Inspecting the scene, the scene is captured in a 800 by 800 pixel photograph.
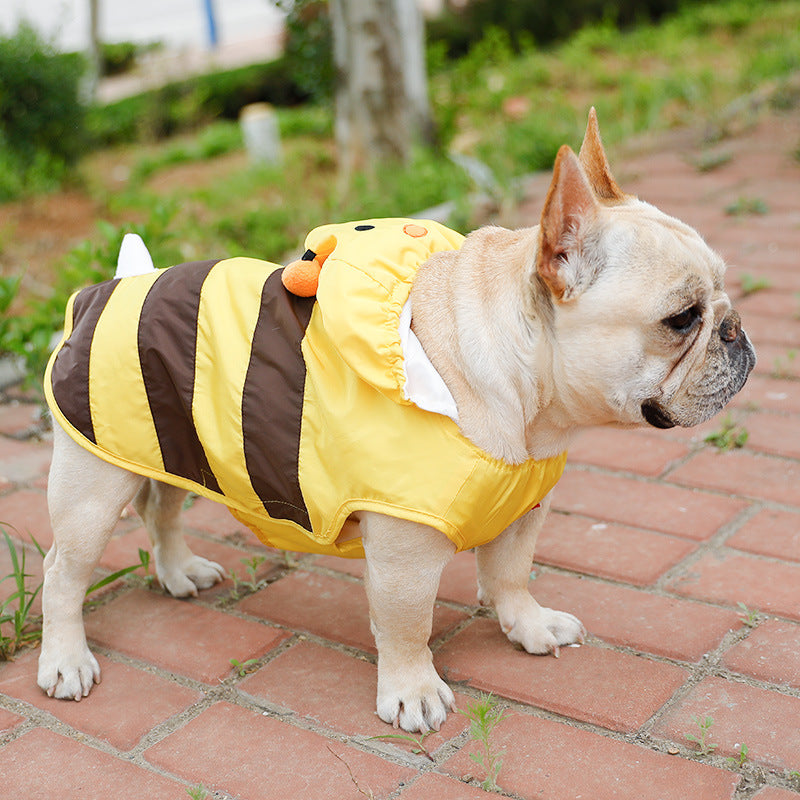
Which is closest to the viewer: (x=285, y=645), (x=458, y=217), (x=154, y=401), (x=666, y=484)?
(x=154, y=401)

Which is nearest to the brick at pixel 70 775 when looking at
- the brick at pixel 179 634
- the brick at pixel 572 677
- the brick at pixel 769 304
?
the brick at pixel 179 634

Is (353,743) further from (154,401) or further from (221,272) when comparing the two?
(221,272)

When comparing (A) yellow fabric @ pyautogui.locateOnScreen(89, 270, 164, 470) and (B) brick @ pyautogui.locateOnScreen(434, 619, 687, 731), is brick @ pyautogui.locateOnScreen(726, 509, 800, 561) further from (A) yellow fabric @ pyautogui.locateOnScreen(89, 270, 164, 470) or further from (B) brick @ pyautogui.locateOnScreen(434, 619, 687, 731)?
(A) yellow fabric @ pyautogui.locateOnScreen(89, 270, 164, 470)

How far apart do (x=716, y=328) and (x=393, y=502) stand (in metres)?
0.83

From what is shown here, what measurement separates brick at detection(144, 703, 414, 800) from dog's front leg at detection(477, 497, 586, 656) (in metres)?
0.56

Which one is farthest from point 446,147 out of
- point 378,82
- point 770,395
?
point 770,395

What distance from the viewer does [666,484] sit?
139 inches

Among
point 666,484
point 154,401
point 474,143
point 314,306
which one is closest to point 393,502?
point 314,306

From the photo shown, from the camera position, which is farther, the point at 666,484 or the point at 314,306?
the point at 666,484

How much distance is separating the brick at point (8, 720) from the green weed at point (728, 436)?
2460 millimetres

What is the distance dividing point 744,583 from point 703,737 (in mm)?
735

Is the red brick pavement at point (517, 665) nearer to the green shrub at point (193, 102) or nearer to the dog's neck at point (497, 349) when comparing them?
the dog's neck at point (497, 349)

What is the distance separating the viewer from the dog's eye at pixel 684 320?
2.23 metres

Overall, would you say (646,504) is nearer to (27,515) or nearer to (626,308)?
(626,308)
